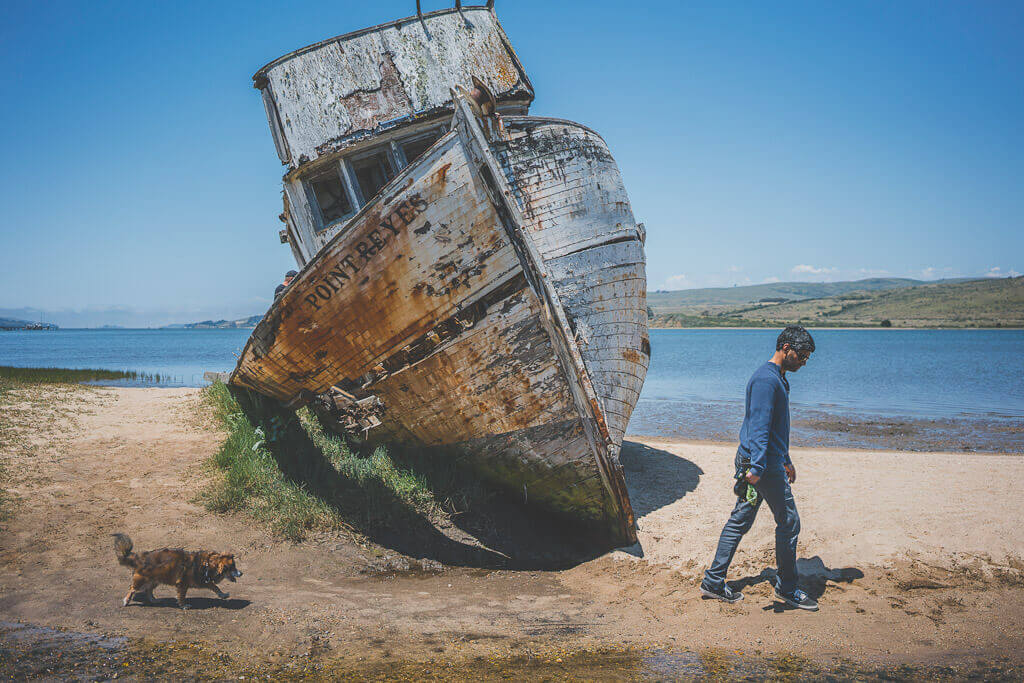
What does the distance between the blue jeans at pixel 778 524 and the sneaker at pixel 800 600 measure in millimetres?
26

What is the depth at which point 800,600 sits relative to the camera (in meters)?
3.89

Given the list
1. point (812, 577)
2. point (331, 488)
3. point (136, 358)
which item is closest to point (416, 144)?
point (331, 488)

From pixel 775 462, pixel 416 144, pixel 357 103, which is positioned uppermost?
pixel 357 103

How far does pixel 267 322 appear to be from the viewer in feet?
17.0

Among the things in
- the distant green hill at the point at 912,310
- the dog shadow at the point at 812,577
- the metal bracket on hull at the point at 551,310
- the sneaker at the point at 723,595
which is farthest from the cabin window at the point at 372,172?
the distant green hill at the point at 912,310

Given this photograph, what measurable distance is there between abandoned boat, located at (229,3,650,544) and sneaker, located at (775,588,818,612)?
1.45 metres

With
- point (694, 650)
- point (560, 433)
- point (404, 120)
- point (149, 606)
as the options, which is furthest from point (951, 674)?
point (404, 120)

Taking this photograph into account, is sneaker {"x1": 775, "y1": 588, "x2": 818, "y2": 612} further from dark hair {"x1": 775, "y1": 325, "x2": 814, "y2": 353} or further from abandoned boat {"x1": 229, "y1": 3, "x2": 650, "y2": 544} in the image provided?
dark hair {"x1": 775, "y1": 325, "x2": 814, "y2": 353}

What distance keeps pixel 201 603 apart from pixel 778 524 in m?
3.78

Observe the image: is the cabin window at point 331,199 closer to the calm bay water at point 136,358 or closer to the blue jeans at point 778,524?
the calm bay water at point 136,358

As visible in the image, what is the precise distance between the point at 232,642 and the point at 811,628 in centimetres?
343

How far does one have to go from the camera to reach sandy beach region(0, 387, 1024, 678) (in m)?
3.45

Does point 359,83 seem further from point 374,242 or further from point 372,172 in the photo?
point 374,242

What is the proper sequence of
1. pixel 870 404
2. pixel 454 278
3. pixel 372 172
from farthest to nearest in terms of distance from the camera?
1. pixel 870 404
2. pixel 372 172
3. pixel 454 278
